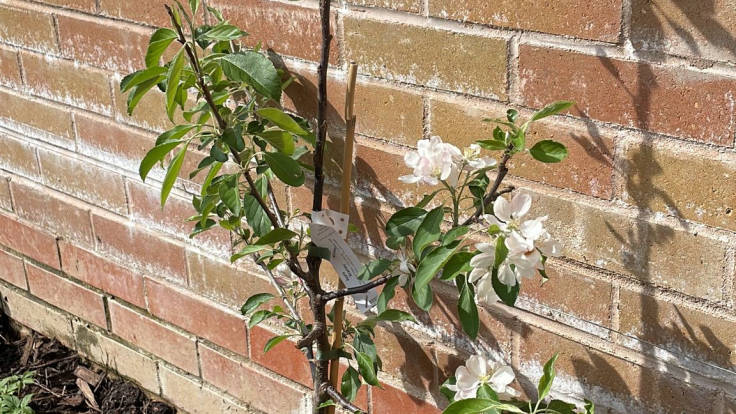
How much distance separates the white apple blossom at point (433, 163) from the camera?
132 centimetres

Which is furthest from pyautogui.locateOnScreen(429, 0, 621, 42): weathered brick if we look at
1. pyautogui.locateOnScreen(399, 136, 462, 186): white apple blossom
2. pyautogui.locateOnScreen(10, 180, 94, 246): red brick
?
pyautogui.locateOnScreen(10, 180, 94, 246): red brick

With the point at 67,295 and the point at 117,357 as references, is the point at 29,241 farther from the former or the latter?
the point at 117,357

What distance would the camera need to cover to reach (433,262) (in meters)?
1.34

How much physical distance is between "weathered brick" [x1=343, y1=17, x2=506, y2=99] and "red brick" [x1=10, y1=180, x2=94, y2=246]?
1123mm

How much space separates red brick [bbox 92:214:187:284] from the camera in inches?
88.9

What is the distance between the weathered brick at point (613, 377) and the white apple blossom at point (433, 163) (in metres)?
0.43

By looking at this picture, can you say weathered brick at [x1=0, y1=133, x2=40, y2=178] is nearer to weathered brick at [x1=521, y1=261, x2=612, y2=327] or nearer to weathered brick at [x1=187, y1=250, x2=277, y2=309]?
weathered brick at [x1=187, y1=250, x2=277, y2=309]

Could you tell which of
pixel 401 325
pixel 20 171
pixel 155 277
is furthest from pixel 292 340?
pixel 20 171

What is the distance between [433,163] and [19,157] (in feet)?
5.44

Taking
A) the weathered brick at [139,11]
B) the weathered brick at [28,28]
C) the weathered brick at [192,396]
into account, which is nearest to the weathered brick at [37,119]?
the weathered brick at [28,28]

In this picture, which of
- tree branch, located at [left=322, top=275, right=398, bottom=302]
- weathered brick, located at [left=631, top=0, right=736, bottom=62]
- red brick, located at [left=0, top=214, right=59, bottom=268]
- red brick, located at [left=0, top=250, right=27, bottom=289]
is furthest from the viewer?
red brick, located at [left=0, top=250, right=27, bottom=289]

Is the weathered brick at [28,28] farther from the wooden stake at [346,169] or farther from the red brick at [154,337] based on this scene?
the wooden stake at [346,169]

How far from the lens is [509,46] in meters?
1.45

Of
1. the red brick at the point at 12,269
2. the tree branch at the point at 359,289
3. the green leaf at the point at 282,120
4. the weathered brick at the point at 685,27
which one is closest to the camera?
the weathered brick at the point at 685,27
